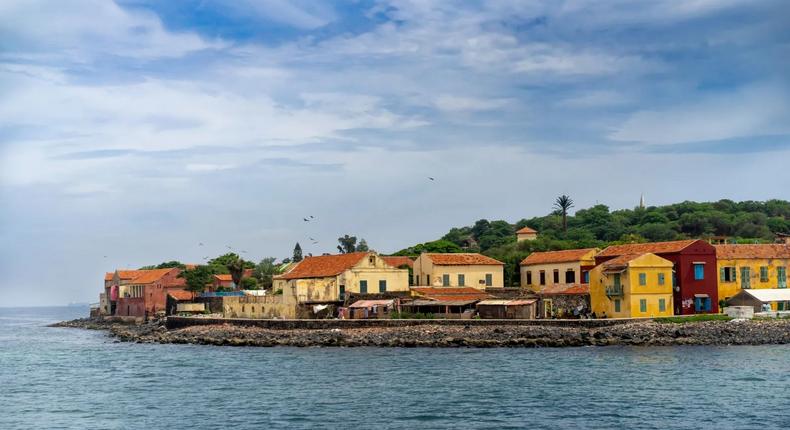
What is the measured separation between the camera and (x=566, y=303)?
212 ft

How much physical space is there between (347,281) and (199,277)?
2724 centimetres

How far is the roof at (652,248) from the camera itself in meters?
62.3

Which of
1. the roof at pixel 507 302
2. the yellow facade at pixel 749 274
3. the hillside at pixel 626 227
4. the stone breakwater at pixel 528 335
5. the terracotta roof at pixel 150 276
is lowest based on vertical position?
the stone breakwater at pixel 528 335

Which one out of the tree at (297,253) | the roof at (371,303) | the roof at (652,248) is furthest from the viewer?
the tree at (297,253)

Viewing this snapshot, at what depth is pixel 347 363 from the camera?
159 feet

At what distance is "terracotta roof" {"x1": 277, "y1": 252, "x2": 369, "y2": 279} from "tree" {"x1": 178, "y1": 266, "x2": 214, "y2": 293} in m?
17.6

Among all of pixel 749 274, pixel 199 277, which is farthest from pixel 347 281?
pixel 749 274

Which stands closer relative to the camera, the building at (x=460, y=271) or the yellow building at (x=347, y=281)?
the yellow building at (x=347, y=281)

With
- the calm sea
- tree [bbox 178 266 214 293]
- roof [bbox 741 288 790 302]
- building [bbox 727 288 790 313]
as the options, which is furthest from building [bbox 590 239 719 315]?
tree [bbox 178 266 214 293]

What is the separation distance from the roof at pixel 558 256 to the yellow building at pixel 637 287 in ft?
32.3

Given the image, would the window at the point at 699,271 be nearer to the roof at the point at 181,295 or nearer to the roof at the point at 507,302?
the roof at the point at 507,302

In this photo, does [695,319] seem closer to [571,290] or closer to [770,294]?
[770,294]

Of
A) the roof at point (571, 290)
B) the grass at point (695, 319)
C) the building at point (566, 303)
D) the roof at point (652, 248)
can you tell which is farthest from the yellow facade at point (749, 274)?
the building at point (566, 303)

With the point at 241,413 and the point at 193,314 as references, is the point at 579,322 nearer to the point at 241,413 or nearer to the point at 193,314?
the point at 241,413
